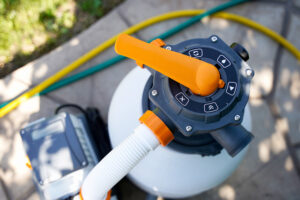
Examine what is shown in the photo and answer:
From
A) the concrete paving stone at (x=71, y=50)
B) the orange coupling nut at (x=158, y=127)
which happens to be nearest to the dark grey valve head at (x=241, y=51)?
the orange coupling nut at (x=158, y=127)

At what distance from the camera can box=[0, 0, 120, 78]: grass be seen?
1.34 m

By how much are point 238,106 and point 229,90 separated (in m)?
0.04

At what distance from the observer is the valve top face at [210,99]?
0.53 meters

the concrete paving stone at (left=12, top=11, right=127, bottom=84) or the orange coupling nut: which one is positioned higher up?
the concrete paving stone at (left=12, top=11, right=127, bottom=84)

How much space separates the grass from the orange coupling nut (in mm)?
980

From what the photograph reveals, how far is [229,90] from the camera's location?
0.54m

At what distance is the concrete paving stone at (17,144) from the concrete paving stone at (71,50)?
0.13 metres

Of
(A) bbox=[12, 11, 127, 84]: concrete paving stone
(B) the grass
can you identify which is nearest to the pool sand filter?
(A) bbox=[12, 11, 127, 84]: concrete paving stone

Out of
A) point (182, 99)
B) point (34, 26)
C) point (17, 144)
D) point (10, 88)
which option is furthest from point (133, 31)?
point (182, 99)

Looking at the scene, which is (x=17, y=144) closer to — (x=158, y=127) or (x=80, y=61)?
(x=80, y=61)

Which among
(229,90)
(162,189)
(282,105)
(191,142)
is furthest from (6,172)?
(282,105)

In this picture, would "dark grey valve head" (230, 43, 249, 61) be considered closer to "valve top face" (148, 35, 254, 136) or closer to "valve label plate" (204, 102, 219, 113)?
"valve top face" (148, 35, 254, 136)

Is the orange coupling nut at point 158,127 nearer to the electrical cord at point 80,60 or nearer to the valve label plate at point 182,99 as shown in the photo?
Answer: the valve label plate at point 182,99

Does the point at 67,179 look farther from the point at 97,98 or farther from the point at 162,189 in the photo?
the point at 97,98
